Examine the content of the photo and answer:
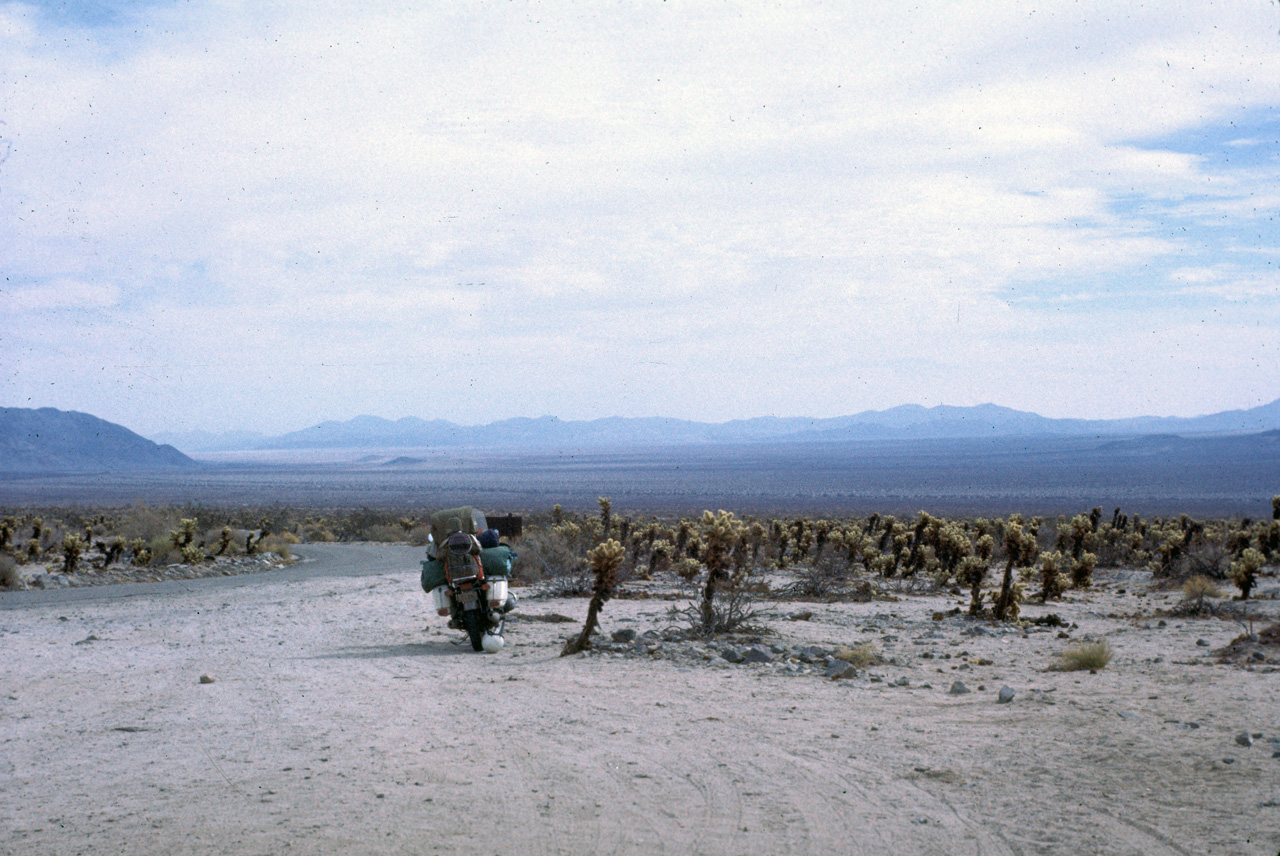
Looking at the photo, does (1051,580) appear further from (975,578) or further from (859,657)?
(859,657)

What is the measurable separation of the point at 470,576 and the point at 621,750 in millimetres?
4737

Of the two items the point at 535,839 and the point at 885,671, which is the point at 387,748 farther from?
the point at 885,671

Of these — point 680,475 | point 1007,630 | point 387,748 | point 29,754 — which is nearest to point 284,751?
point 387,748

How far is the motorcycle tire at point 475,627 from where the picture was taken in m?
11.9

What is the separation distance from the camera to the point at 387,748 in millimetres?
7328

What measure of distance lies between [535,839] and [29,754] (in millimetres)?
4344

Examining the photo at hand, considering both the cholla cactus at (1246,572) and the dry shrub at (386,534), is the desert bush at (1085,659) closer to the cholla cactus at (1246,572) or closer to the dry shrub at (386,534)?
the cholla cactus at (1246,572)

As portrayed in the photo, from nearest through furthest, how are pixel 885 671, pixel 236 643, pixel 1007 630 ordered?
pixel 885 671 < pixel 236 643 < pixel 1007 630

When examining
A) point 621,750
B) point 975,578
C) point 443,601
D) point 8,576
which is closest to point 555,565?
point 975,578

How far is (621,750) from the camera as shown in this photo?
732cm

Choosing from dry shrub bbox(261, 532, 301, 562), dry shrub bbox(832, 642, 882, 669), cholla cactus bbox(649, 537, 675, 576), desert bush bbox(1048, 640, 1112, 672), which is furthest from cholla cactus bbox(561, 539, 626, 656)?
dry shrub bbox(261, 532, 301, 562)

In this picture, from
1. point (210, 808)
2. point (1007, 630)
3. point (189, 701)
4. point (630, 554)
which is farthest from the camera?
point (630, 554)

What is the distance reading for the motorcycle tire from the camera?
11.9 metres

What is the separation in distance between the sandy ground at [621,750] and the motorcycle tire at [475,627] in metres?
0.34
